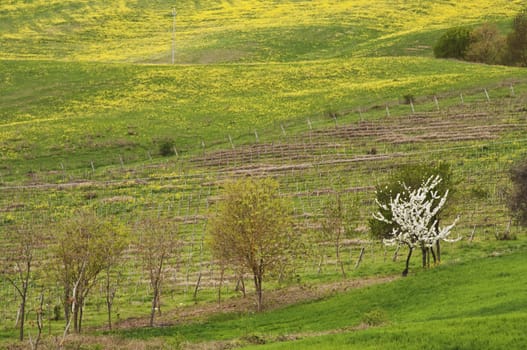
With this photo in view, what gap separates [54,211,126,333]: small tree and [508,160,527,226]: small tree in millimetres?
23672

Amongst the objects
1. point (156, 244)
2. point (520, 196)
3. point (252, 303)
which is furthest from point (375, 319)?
point (520, 196)

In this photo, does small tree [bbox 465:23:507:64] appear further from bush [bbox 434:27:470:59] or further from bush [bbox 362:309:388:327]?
bush [bbox 362:309:388:327]

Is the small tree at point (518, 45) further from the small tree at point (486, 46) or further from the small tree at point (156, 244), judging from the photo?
the small tree at point (156, 244)

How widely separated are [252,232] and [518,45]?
101m

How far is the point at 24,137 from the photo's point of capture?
106 metres

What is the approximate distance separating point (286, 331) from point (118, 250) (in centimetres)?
1414

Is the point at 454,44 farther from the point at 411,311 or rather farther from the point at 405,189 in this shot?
the point at 411,311

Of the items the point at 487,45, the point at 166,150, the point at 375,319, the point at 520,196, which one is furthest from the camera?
the point at 487,45

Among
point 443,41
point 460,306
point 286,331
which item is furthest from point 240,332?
point 443,41

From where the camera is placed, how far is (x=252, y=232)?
5269 cm

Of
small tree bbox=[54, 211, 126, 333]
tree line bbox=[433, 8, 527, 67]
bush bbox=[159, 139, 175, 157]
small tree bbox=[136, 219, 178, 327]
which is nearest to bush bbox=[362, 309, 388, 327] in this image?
small tree bbox=[136, 219, 178, 327]

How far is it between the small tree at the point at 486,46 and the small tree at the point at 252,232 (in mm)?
101678

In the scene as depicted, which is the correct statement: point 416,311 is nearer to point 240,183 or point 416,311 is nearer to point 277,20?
point 240,183

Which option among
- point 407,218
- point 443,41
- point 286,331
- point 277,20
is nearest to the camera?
point 286,331
